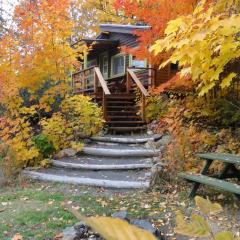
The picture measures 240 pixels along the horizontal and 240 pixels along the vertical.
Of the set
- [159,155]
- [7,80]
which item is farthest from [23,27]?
[159,155]

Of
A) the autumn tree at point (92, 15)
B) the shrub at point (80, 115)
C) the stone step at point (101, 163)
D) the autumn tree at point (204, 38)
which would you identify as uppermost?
the autumn tree at point (92, 15)

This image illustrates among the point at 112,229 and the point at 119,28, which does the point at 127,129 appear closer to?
the point at 119,28

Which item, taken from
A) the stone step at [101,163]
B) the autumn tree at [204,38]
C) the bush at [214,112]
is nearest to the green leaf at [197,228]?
the autumn tree at [204,38]

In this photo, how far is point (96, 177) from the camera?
704 cm

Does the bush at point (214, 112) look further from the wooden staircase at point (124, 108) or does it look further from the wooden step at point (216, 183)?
the wooden step at point (216, 183)

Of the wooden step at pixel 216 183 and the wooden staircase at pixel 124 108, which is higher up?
the wooden staircase at pixel 124 108

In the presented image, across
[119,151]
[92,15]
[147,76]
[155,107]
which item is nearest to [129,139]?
[119,151]

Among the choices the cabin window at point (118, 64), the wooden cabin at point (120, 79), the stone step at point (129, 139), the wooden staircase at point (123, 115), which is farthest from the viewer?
the cabin window at point (118, 64)

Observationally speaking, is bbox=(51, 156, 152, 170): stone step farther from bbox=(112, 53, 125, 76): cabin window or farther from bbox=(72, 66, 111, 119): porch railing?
bbox=(112, 53, 125, 76): cabin window

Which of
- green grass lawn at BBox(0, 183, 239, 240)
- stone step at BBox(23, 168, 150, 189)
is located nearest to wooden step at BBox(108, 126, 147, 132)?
stone step at BBox(23, 168, 150, 189)

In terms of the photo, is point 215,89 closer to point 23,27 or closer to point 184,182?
point 184,182

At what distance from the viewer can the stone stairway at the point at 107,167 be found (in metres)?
6.72

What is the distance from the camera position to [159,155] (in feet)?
24.8

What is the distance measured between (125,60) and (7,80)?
10410 mm
